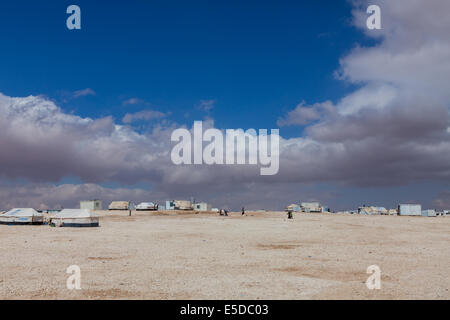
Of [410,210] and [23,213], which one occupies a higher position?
[23,213]

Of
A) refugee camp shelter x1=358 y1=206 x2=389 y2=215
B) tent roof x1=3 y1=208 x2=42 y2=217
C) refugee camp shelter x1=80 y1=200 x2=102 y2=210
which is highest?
tent roof x1=3 y1=208 x2=42 y2=217

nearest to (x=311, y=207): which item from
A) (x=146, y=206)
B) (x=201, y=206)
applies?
(x=201, y=206)

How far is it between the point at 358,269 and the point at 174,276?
27.4 feet

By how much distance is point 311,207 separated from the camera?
430 ft

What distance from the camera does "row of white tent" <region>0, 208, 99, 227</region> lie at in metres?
44.3

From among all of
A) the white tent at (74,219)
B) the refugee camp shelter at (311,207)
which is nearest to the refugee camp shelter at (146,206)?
the refugee camp shelter at (311,207)

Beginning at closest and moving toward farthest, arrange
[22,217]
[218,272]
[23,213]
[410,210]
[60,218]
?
[218,272]
[60,218]
[22,217]
[23,213]
[410,210]

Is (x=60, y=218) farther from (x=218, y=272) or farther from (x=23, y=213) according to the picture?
(x=218, y=272)

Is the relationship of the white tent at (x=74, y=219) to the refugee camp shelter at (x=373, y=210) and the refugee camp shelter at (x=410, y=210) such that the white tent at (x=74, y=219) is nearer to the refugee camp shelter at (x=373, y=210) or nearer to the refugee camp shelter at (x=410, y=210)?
the refugee camp shelter at (x=410, y=210)

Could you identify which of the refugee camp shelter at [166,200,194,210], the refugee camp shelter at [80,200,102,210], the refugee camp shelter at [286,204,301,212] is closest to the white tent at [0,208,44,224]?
the refugee camp shelter at [80,200,102,210]

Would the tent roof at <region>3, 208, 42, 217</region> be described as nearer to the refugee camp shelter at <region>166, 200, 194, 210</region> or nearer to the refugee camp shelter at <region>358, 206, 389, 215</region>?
the refugee camp shelter at <region>166, 200, 194, 210</region>

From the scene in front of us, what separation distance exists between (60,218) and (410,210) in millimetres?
97711

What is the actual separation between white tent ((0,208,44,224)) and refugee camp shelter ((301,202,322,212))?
315 ft
